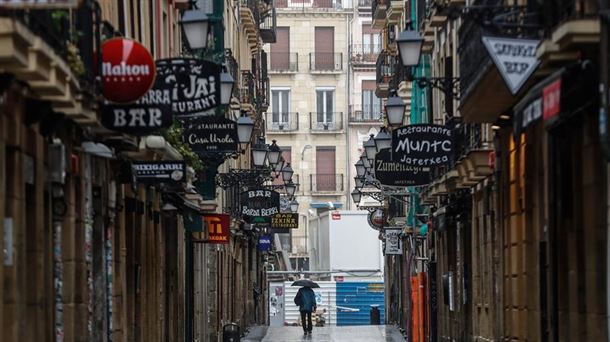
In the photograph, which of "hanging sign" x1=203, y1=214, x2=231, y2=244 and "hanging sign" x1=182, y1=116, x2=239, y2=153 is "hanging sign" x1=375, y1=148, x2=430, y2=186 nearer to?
"hanging sign" x1=203, y1=214, x2=231, y2=244

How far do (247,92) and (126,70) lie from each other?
34.3 m

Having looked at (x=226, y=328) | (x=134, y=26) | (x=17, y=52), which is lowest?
(x=226, y=328)

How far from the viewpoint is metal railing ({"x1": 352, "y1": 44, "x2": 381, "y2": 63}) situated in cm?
9019

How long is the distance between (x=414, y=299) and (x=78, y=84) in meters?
25.8

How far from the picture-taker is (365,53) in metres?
90.7

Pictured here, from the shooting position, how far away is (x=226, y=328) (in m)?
42.0

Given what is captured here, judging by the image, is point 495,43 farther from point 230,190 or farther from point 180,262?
point 230,190

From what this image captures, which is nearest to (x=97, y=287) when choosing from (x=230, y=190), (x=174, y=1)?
(x=174, y=1)

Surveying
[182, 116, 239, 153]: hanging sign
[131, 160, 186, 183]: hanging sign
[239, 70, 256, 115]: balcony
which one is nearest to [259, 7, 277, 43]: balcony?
[239, 70, 256, 115]: balcony

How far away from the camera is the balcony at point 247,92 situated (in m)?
54.0

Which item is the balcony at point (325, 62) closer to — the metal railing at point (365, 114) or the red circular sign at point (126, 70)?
the metal railing at point (365, 114)

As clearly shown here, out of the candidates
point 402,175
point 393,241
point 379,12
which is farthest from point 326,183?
point 402,175

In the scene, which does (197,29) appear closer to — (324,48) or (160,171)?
(160,171)

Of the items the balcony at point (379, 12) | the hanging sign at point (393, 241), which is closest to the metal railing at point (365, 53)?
the balcony at point (379, 12)
